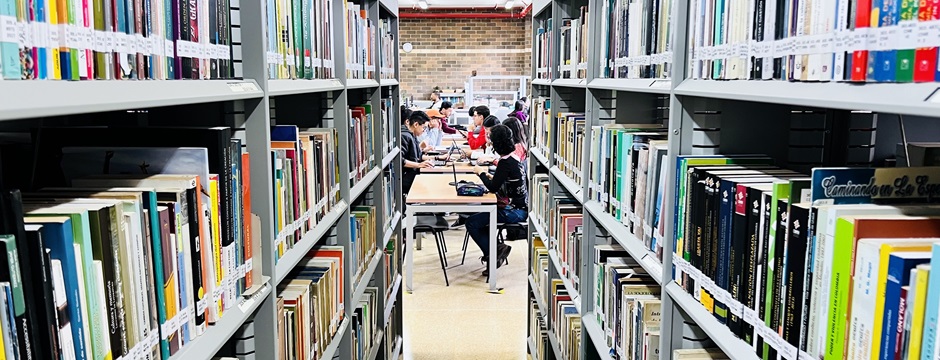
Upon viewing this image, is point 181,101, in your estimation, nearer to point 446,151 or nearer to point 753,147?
point 753,147

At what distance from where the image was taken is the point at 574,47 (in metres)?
2.71

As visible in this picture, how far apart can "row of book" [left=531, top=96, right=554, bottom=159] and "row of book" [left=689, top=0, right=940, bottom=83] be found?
76.4 inches

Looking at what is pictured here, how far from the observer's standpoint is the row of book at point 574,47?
2.53 meters

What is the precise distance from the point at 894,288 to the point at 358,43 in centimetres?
213

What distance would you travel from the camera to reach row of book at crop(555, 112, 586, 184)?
258cm

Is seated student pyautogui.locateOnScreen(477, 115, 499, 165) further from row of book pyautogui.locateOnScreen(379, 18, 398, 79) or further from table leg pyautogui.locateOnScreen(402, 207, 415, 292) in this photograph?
row of book pyautogui.locateOnScreen(379, 18, 398, 79)

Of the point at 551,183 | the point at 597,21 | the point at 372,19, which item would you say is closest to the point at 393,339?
the point at 551,183

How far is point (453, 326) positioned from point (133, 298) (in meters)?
3.63

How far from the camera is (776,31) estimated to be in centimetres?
106

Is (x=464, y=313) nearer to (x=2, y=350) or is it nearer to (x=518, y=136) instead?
(x=518, y=136)

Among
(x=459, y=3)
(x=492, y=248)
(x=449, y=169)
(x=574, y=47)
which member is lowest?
(x=492, y=248)

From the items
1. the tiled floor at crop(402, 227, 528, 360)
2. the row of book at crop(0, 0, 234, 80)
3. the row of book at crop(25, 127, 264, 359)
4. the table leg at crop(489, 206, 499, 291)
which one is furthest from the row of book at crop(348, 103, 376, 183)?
the table leg at crop(489, 206, 499, 291)

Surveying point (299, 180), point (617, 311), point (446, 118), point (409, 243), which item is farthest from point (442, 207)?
point (446, 118)

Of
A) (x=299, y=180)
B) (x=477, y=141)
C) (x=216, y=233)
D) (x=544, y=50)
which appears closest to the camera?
(x=216, y=233)
